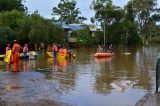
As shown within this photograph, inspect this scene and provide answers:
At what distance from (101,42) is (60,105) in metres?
80.5

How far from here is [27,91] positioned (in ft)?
50.0

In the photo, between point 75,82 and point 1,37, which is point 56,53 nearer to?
point 1,37

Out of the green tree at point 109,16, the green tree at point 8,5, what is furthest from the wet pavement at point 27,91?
the green tree at point 109,16

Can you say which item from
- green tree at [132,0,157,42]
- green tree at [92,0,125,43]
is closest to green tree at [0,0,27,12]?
green tree at [92,0,125,43]

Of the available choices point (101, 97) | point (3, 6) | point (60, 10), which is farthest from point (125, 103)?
point (60, 10)

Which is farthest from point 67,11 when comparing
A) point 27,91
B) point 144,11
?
point 27,91

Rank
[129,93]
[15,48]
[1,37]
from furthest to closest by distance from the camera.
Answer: [1,37], [15,48], [129,93]

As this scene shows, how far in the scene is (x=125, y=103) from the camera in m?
13.5

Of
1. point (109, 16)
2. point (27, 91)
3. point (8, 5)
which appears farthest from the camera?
point (109, 16)

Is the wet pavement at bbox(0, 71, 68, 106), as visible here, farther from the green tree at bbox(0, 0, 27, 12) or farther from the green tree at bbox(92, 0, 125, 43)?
the green tree at bbox(92, 0, 125, 43)

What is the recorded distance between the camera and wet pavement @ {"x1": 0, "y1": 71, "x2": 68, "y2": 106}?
12703 millimetres

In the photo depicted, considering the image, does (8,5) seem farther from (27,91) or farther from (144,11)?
(27,91)

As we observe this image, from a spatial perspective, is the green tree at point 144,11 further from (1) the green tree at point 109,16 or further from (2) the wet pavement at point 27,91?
(2) the wet pavement at point 27,91

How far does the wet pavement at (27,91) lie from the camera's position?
12703 mm
